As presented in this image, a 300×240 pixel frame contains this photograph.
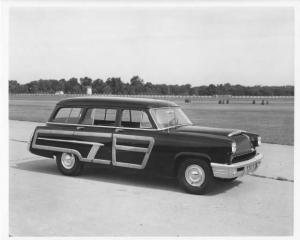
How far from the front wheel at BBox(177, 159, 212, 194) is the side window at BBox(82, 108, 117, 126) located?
168cm

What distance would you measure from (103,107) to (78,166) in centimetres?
123

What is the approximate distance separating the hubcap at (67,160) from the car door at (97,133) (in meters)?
0.33

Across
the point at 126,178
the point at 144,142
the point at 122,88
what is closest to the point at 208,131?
the point at 144,142

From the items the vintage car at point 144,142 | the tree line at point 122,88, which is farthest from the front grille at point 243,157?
the tree line at point 122,88

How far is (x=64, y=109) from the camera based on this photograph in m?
7.48

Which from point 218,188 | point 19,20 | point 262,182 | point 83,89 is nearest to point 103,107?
point 19,20

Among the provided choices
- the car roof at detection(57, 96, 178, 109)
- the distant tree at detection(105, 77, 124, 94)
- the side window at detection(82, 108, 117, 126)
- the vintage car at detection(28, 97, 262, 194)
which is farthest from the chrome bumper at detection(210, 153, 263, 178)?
the distant tree at detection(105, 77, 124, 94)

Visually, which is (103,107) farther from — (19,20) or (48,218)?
(48,218)

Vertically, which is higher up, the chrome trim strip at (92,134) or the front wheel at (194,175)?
the chrome trim strip at (92,134)

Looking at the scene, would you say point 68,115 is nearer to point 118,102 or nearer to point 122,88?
point 118,102

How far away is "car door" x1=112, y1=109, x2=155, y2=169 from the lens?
20.8ft

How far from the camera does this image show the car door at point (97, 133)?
673cm

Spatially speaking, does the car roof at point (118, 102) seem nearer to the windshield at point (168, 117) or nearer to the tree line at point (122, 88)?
the windshield at point (168, 117)

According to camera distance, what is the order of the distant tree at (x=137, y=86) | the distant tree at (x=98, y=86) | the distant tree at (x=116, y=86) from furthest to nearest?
the distant tree at (x=98, y=86) → the distant tree at (x=116, y=86) → the distant tree at (x=137, y=86)
